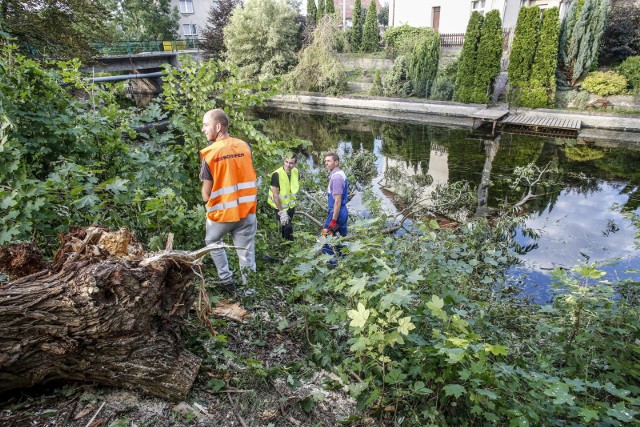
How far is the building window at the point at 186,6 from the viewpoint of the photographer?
39.0 m

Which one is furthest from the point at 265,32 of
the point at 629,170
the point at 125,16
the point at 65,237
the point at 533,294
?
the point at 65,237

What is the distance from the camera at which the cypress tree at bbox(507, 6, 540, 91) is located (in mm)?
19820

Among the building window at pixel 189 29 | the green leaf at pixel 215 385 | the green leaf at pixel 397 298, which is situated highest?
the building window at pixel 189 29

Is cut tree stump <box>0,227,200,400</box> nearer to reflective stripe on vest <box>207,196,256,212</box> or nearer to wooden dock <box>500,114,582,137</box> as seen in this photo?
reflective stripe on vest <box>207,196,256,212</box>

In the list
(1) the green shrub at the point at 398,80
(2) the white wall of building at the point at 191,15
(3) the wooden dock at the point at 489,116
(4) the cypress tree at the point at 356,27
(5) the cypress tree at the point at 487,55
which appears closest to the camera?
(3) the wooden dock at the point at 489,116

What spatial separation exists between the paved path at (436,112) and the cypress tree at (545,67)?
697mm

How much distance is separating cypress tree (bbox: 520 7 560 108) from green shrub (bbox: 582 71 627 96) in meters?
1.53

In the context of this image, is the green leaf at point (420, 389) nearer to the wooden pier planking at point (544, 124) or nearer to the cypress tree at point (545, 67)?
the wooden pier planking at point (544, 124)

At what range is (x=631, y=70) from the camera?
62.4 feet

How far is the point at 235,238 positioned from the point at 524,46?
2183 centimetres

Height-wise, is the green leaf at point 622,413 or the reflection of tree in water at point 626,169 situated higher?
the green leaf at point 622,413

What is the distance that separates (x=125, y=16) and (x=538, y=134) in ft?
116

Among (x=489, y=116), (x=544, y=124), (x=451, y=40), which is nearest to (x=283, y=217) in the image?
(x=489, y=116)

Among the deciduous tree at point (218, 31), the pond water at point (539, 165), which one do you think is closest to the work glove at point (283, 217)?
the pond water at point (539, 165)
